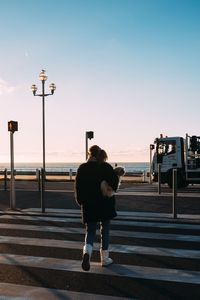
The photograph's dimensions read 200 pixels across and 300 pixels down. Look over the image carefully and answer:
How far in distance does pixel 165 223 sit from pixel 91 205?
4.78m

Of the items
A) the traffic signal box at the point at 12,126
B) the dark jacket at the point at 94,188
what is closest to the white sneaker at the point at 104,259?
the dark jacket at the point at 94,188

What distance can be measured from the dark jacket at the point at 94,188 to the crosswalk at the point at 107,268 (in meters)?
0.75

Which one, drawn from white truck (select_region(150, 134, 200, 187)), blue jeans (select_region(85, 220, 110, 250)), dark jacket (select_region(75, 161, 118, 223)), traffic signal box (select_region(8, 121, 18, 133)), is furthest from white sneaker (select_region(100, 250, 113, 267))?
white truck (select_region(150, 134, 200, 187))

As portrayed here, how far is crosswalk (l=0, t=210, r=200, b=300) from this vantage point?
5.88 metres

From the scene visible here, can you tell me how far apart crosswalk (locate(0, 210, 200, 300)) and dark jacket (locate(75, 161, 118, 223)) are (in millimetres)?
745

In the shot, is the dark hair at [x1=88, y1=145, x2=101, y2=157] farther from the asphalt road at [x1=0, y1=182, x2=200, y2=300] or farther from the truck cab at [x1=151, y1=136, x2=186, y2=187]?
the truck cab at [x1=151, y1=136, x2=186, y2=187]

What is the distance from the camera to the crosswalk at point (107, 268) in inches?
232

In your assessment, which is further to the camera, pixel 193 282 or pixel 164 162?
pixel 164 162

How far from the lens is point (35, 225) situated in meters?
11.4

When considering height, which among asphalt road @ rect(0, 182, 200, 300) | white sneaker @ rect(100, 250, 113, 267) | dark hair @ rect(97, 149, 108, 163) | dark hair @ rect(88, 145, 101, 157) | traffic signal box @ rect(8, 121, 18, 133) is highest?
traffic signal box @ rect(8, 121, 18, 133)

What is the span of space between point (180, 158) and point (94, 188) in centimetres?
1716

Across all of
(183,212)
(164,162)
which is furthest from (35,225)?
(164,162)

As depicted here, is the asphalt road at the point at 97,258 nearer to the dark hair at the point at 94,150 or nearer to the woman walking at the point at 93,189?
the woman walking at the point at 93,189

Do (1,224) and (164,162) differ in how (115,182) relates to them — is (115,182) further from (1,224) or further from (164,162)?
(164,162)
